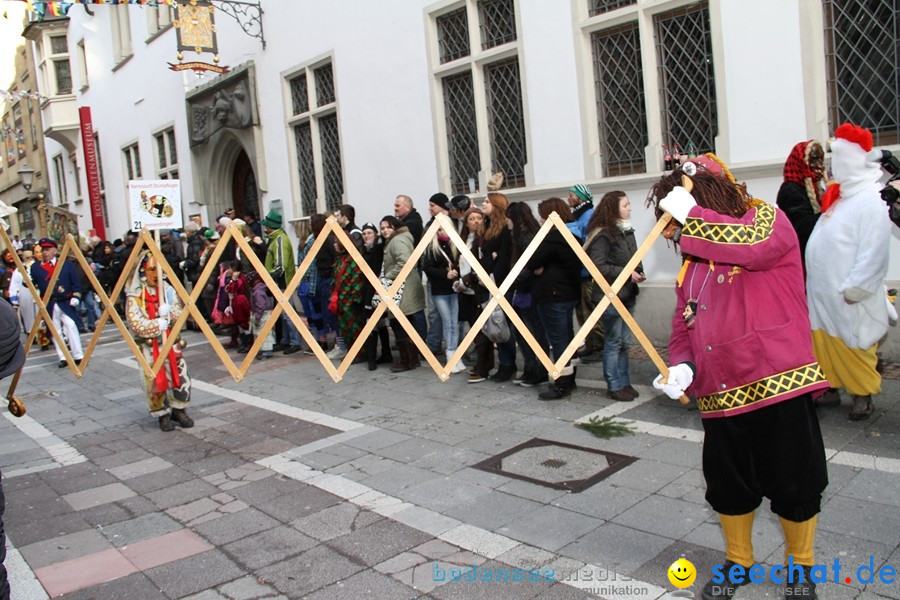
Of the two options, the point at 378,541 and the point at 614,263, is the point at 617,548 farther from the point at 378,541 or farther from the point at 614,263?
the point at 614,263

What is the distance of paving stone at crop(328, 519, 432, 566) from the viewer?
13.4 feet

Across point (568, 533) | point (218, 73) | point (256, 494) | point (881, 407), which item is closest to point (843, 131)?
point (881, 407)

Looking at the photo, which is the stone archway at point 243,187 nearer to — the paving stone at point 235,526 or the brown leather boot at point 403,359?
the brown leather boot at point 403,359

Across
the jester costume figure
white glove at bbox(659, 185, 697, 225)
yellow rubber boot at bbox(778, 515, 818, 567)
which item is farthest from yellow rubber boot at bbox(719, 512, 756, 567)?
the jester costume figure

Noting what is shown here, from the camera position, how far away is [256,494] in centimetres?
523

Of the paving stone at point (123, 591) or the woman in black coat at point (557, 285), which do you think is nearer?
the paving stone at point (123, 591)

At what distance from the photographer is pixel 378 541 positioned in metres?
4.25

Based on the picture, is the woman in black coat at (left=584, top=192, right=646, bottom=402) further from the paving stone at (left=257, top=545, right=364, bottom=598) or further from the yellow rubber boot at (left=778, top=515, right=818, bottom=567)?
the yellow rubber boot at (left=778, top=515, right=818, bottom=567)

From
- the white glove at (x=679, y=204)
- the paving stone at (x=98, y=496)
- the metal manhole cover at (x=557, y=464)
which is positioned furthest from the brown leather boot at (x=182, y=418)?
the white glove at (x=679, y=204)

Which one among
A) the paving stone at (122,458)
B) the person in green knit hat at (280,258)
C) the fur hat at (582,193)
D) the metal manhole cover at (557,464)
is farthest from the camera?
the person in green knit hat at (280,258)

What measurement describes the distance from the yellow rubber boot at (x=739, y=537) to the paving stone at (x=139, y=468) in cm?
436

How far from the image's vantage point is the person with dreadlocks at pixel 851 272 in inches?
199

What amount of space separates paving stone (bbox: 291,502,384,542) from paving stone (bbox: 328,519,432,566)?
8 cm

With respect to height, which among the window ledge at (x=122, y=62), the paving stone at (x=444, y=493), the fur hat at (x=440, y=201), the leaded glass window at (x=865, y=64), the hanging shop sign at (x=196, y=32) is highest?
the window ledge at (x=122, y=62)
